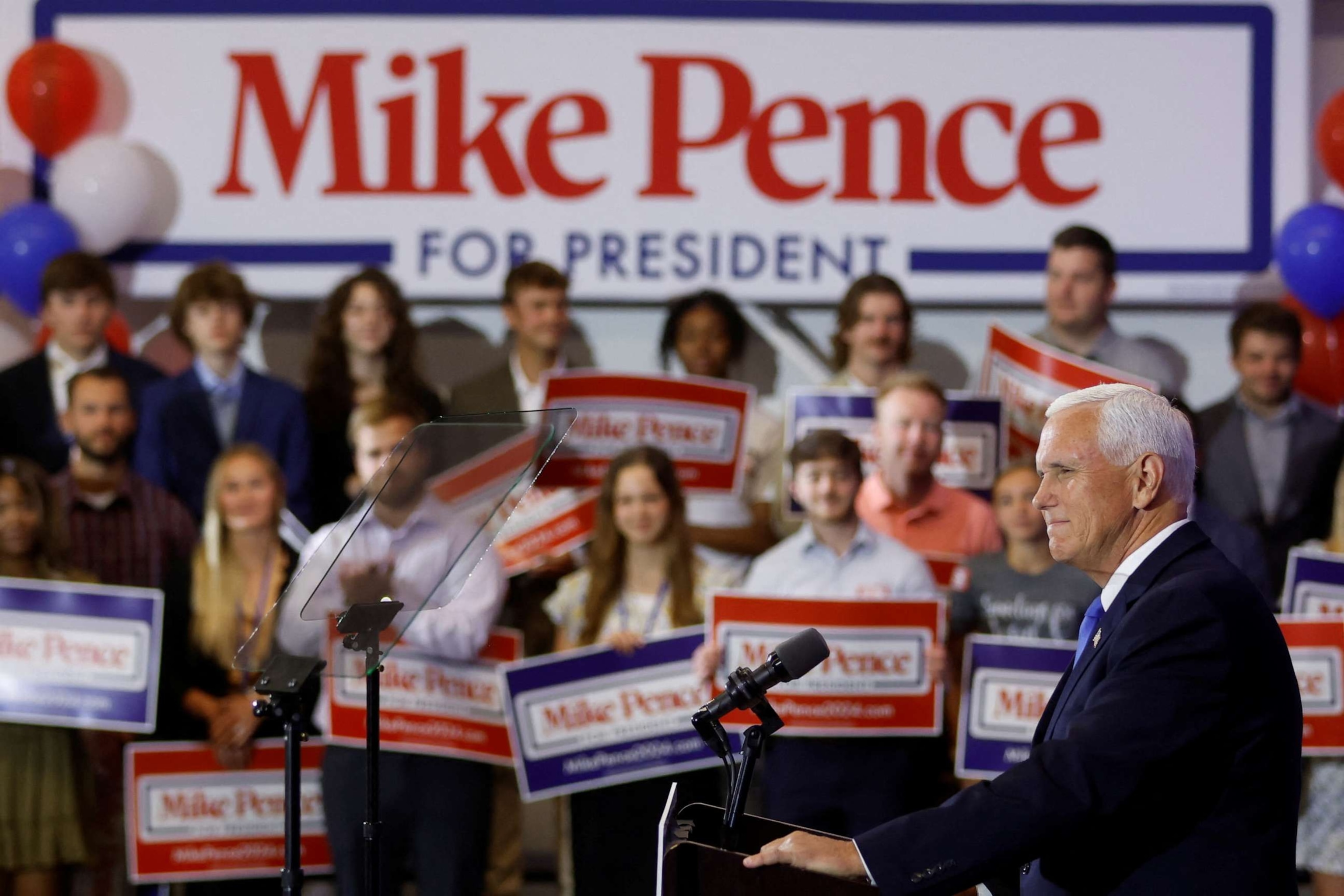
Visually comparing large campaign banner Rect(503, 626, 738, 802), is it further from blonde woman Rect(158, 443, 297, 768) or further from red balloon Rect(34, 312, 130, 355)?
red balloon Rect(34, 312, 130, 355)

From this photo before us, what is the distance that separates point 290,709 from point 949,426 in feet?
11.1

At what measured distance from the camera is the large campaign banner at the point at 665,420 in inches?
236

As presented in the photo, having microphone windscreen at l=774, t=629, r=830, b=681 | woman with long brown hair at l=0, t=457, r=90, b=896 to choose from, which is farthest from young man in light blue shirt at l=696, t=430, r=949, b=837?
microphone windscreen at l=774, t=629, r=830, b=681

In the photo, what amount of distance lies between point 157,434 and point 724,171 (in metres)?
2.70

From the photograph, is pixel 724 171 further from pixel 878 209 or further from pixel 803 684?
pixel 803 684

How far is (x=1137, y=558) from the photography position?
2.46 meters

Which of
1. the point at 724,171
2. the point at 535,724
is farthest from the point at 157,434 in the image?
the point at 724,171

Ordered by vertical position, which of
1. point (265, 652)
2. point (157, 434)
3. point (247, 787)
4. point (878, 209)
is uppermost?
point (878, 209)

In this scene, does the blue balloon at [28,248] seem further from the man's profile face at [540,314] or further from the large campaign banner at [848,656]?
the large campaign banner at [848,656]

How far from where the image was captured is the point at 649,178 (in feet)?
22.7

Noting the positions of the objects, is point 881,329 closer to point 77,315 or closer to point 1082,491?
point 77,315

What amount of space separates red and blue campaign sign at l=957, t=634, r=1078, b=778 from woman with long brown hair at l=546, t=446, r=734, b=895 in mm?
896

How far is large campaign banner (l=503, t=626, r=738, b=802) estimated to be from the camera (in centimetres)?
524

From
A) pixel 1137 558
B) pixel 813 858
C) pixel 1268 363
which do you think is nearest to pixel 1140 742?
pixel 1137 558
